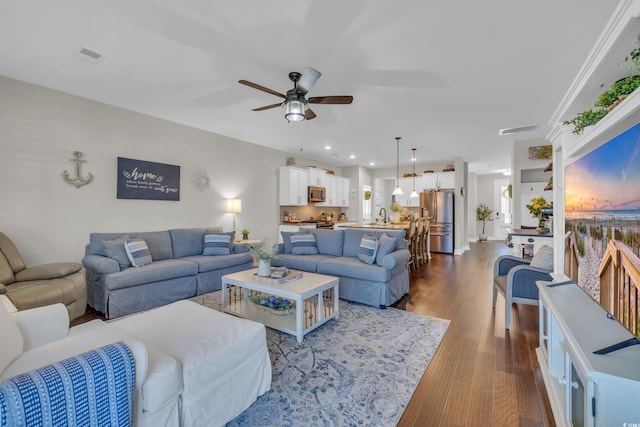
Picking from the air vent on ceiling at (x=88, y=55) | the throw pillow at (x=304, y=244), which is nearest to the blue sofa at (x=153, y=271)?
the throw pillow at (x=304, y=244)

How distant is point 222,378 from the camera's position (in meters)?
1.58

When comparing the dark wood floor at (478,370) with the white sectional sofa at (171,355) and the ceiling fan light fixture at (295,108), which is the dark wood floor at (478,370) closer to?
the white sectional sofa at (171,355)

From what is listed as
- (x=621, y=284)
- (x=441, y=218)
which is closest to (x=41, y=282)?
(x=621, y=284)

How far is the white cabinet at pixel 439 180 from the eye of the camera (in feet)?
25.8

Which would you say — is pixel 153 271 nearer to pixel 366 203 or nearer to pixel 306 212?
pixel 306 212

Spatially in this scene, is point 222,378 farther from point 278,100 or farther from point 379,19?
point 278,100

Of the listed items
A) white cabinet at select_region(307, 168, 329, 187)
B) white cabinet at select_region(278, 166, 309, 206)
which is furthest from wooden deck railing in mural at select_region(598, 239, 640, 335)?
white cabinet at select_region(307, 168, 329, 187)

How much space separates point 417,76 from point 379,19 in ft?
3.47

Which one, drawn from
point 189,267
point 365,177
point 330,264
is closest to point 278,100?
point 330,264

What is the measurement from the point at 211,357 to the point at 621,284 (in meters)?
2.03

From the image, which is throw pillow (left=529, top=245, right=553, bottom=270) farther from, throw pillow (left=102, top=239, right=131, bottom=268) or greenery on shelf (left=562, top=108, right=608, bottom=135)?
throw pillow (left=102, top=239, right=131, bottom=268)

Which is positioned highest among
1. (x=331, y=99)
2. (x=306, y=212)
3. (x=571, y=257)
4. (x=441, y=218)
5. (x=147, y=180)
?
(x=331, y=99)

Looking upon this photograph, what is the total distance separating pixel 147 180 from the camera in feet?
14.3

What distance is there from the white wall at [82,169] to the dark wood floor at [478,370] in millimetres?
4012
